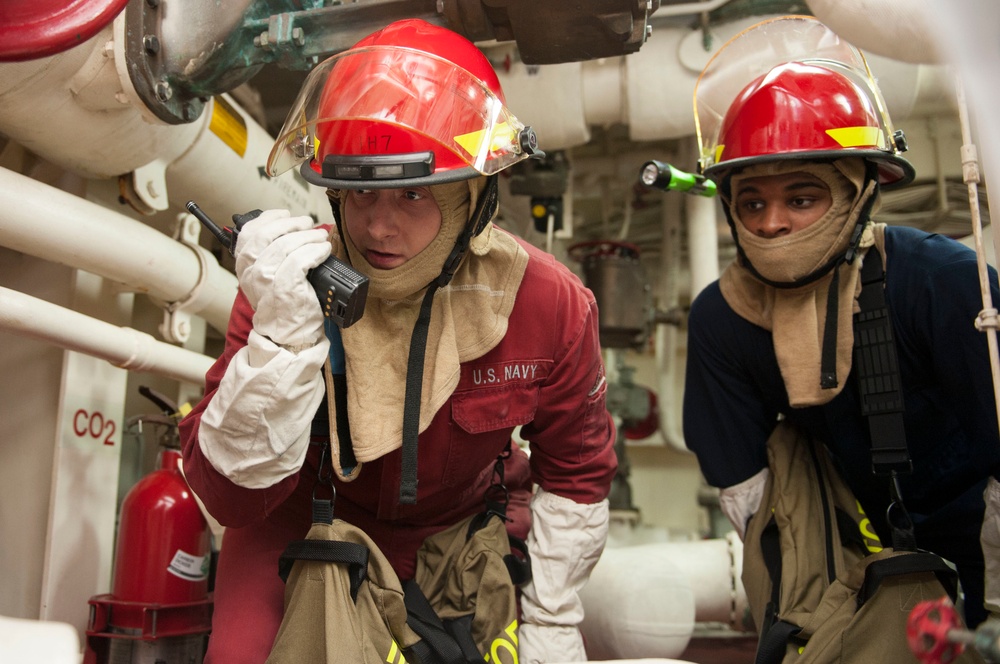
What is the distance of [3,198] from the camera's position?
1.58 meters

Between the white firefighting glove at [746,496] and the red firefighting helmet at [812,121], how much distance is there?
0.71 m

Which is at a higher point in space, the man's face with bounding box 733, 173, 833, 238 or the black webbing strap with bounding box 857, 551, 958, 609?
the man's face with bounding box 733, 173, 833, 238

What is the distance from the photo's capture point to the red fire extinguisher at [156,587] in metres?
1.83

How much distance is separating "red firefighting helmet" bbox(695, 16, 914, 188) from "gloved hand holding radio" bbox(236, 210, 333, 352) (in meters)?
0.94

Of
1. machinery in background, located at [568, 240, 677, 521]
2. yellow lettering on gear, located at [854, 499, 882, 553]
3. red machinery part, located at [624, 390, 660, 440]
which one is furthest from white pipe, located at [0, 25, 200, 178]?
red machinery part, located at [624, 390, 660, 440]

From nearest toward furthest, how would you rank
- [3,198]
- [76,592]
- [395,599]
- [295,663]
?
[295,663]
[395,599]
[3,198]
[76,592]

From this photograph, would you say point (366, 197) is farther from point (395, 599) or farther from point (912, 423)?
point (912, 423)

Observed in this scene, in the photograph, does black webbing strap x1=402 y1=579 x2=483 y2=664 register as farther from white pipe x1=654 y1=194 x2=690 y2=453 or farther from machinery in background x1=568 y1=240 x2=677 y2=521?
white pipe x1=654 y1=194 x2=690 y2=453

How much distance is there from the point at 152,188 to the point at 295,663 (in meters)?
1.29

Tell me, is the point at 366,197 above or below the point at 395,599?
above

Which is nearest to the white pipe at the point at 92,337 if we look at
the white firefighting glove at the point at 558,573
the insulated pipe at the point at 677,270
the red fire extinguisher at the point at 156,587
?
the red fire extinguisher at the point at 156,587

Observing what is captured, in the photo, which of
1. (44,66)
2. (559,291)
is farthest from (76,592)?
(559,291)

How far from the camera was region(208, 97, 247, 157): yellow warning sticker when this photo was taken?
88.2 inches

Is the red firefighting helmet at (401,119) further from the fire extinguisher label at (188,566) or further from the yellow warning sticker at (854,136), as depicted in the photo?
the fire extinguisher label at (188,566)
